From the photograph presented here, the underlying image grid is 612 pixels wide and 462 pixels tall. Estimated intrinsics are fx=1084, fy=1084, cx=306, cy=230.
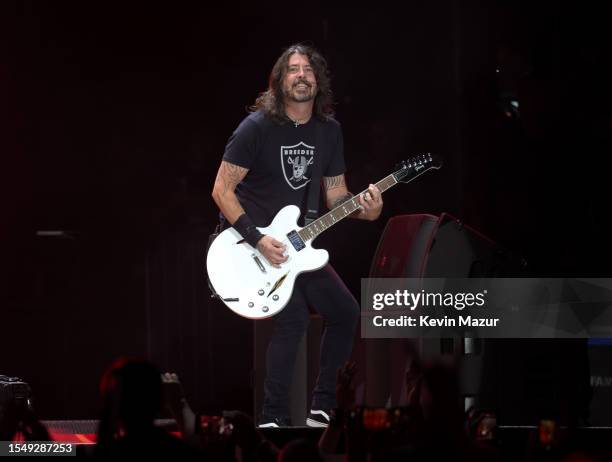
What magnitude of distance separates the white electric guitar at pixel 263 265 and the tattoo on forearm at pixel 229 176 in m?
0.23

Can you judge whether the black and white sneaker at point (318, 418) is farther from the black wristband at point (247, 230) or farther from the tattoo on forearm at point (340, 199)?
the tattoo on forearm at point (340, 199)

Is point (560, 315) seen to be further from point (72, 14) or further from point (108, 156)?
point (72, 14)

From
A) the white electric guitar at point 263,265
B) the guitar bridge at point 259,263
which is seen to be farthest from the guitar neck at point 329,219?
the guitar bridge at point 259,263

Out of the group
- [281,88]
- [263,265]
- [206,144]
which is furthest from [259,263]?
[206,144]

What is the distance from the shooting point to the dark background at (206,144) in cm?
670

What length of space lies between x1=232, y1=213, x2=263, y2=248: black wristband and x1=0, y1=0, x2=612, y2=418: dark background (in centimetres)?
169

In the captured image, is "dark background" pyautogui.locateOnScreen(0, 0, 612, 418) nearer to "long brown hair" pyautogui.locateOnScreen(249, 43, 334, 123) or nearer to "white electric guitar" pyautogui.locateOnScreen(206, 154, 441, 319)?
"long brown hair" pyautogui.locateOnScreen(249, 43, 334, 123)

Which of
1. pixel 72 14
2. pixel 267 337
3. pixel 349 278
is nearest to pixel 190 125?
pixel 72 14

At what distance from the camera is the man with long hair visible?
554 cm

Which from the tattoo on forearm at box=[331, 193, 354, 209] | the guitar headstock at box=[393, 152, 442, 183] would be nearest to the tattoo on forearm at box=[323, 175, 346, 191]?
the tattoo on forearm at box=[331, 193, 354, 209]

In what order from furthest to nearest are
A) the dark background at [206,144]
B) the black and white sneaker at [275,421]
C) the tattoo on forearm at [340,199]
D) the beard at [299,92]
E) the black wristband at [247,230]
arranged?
the dark background at [206,144] < the tattoo on forearm at [340,199] < the beard at [299,92] < the black wristband at [247,230] < the black and white sneaker at [275,421]

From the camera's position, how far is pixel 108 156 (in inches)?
307

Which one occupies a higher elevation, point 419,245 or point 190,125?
point 190,125

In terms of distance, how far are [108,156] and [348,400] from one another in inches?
167
